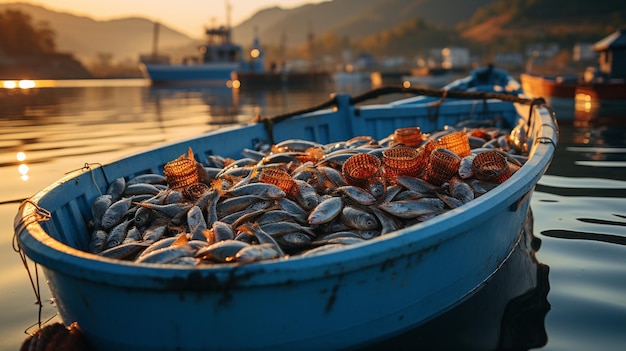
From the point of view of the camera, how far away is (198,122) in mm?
24141

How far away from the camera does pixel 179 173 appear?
629 cm

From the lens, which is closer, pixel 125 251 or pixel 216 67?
pixel 125 251

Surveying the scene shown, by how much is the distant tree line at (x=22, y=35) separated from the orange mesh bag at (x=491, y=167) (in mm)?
156432

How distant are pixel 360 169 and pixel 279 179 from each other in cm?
94

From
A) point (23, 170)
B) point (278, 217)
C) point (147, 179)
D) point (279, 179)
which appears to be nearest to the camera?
point (278, 217)

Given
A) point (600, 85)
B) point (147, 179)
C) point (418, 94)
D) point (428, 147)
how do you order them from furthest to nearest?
point (600, 85) → point (418, 94) → point (147, 179) → point (428, 147)

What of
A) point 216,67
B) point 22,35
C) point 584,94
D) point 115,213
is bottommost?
point 584,94

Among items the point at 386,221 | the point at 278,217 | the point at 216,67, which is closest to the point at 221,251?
the point at 278,217

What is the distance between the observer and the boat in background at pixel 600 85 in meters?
24.4

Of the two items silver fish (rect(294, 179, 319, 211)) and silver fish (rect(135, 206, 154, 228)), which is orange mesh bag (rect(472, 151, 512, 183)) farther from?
silver fish (rect(135, 206, 154, 228))

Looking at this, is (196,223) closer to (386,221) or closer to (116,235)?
(116,235)

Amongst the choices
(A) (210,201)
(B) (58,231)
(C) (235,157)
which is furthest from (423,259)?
(C) (235,157)

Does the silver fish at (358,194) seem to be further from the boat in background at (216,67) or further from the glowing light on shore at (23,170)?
the boat in background at (216,67)

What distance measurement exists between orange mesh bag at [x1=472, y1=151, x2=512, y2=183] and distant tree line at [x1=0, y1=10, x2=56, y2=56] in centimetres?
15643
